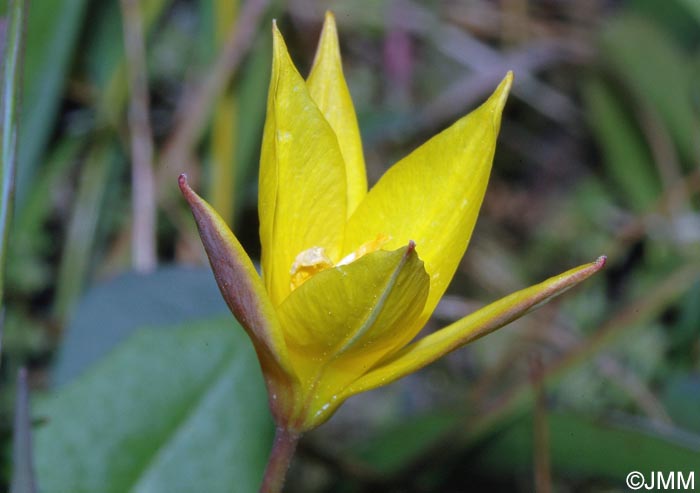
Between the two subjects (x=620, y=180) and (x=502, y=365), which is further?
(x=620, y=180)

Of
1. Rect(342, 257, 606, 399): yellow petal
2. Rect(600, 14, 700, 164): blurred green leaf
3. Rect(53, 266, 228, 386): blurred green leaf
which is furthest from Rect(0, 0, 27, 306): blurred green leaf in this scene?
Rect(600, 14, 700, 164): blurred green leaf

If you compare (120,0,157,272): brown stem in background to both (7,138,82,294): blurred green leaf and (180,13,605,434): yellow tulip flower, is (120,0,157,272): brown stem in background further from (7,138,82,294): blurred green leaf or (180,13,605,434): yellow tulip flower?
(180,13,605,434): yellow tulip flower

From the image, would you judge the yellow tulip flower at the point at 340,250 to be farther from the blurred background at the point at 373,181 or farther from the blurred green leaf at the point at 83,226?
the blurred green leaf at the point at 83,226

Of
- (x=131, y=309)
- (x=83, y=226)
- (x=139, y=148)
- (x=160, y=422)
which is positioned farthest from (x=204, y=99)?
(x=160, y=422)

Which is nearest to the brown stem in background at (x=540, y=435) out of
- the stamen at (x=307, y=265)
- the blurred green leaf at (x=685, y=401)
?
the blurred green leaf at (x=685, y=401)

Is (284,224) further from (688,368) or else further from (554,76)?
(554,76)

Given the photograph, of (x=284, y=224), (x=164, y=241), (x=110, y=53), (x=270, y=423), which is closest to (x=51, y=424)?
(x=270, y=423)
